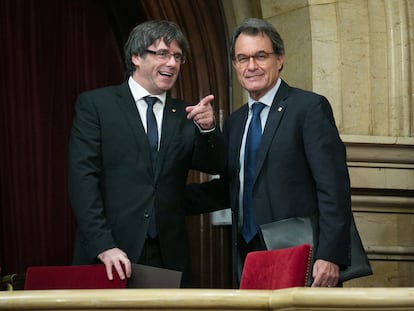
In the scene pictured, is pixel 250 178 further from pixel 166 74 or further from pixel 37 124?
pixel 37 124

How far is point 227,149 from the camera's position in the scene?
4191mm

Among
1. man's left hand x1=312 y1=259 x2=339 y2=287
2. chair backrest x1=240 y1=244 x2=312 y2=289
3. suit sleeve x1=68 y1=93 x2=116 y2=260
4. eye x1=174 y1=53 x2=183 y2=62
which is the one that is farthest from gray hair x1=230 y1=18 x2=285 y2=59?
chair backrest x1=240 y1=244 x2=312 y2=289

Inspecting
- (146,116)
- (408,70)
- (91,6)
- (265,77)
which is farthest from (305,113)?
(91,6)

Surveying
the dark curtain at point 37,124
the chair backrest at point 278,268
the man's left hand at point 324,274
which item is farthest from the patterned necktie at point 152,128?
the dark curtain at point 37,124

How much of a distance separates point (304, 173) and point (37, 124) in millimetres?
1508

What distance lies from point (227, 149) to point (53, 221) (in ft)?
3.76

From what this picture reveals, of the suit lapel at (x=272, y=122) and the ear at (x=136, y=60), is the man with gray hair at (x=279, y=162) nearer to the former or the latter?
the suit lapel at (x=272, y=122)

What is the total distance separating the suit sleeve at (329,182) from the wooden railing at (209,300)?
142cm

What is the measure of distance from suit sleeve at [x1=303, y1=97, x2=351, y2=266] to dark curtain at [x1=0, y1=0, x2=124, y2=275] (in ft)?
4.80

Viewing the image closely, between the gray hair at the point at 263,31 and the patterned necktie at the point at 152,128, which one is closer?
the patterned necktie at the point at 152,128

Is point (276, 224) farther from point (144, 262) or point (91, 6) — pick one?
point (91, 6)

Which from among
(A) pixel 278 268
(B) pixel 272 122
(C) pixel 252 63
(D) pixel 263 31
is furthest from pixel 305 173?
(A) pixel 278 268

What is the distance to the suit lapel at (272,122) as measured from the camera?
398 cm

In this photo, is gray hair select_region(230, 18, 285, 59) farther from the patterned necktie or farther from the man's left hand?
the man's left hand
